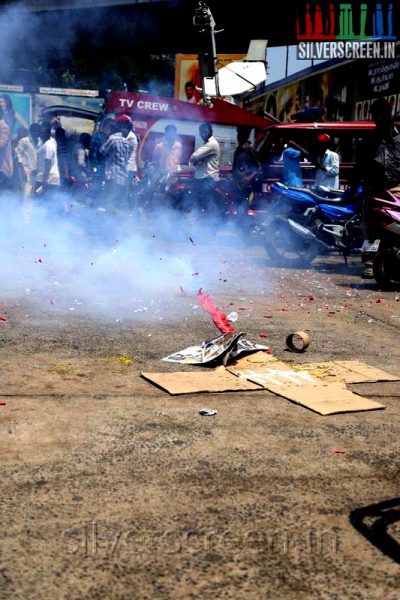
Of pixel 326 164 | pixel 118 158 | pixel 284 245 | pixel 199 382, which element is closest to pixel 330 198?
pixel 284 245

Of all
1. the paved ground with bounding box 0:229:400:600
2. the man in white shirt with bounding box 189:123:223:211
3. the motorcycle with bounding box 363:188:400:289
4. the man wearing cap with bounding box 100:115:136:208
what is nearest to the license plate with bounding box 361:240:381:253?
the motorcycle with bounding box 363:188:400:289

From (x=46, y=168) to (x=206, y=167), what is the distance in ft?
10.3

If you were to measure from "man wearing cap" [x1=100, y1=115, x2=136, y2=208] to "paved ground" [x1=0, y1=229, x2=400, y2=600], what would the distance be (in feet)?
27.6

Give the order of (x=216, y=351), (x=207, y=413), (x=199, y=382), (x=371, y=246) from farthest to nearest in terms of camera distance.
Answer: (x=371, y=246) → (x=216, y=351) → (x=199, y=382) → (x=207, y=413)

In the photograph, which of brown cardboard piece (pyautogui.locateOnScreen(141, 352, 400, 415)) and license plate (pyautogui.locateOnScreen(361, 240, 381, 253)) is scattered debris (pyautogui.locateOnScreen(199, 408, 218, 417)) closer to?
brown cardboard piece (pyautogui.locateOnScreen(141, 352, 400, 415))

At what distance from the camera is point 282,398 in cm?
438

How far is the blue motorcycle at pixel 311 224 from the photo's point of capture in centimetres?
1036

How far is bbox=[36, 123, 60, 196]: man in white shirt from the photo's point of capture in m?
14.8

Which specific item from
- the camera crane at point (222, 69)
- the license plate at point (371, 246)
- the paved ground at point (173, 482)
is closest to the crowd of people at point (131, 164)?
the camera crane at point (222, 69)

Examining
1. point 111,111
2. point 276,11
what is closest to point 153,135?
point 111,111

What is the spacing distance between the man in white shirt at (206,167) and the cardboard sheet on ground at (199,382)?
892cm

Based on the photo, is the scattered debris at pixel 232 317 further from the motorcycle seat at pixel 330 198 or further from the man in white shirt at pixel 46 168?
the man in white shirt at pixel 46 168

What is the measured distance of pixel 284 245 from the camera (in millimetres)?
10797

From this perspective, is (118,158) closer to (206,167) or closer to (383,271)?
(206,167)
